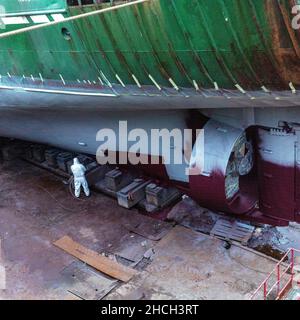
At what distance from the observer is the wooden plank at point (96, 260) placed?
22.4ft

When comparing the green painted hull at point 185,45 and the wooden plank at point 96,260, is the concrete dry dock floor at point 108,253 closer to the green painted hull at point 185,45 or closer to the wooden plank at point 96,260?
the wooden plank at point 96,260

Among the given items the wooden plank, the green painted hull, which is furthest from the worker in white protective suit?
the green painted hull

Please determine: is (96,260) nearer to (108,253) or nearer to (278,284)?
(108,253)

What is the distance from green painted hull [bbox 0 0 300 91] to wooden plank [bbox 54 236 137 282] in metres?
2.78

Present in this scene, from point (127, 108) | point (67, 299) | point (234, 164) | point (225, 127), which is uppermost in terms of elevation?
point (127, 108)

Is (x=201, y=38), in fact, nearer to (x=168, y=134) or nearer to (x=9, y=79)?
(x=168, y=134)

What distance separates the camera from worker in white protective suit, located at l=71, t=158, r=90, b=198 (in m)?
8.88

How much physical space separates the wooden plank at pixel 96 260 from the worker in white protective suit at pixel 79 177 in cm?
142

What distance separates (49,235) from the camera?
26.1ft

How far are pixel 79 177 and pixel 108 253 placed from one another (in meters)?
2.08

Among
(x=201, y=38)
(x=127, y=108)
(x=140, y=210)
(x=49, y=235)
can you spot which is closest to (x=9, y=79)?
(x=127, y=108)

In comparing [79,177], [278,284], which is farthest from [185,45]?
[79,177]

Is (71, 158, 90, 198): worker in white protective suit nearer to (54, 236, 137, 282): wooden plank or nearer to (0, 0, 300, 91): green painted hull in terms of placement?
(54, 236, 137, 282): wooden plank

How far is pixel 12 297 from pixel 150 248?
2244mm
